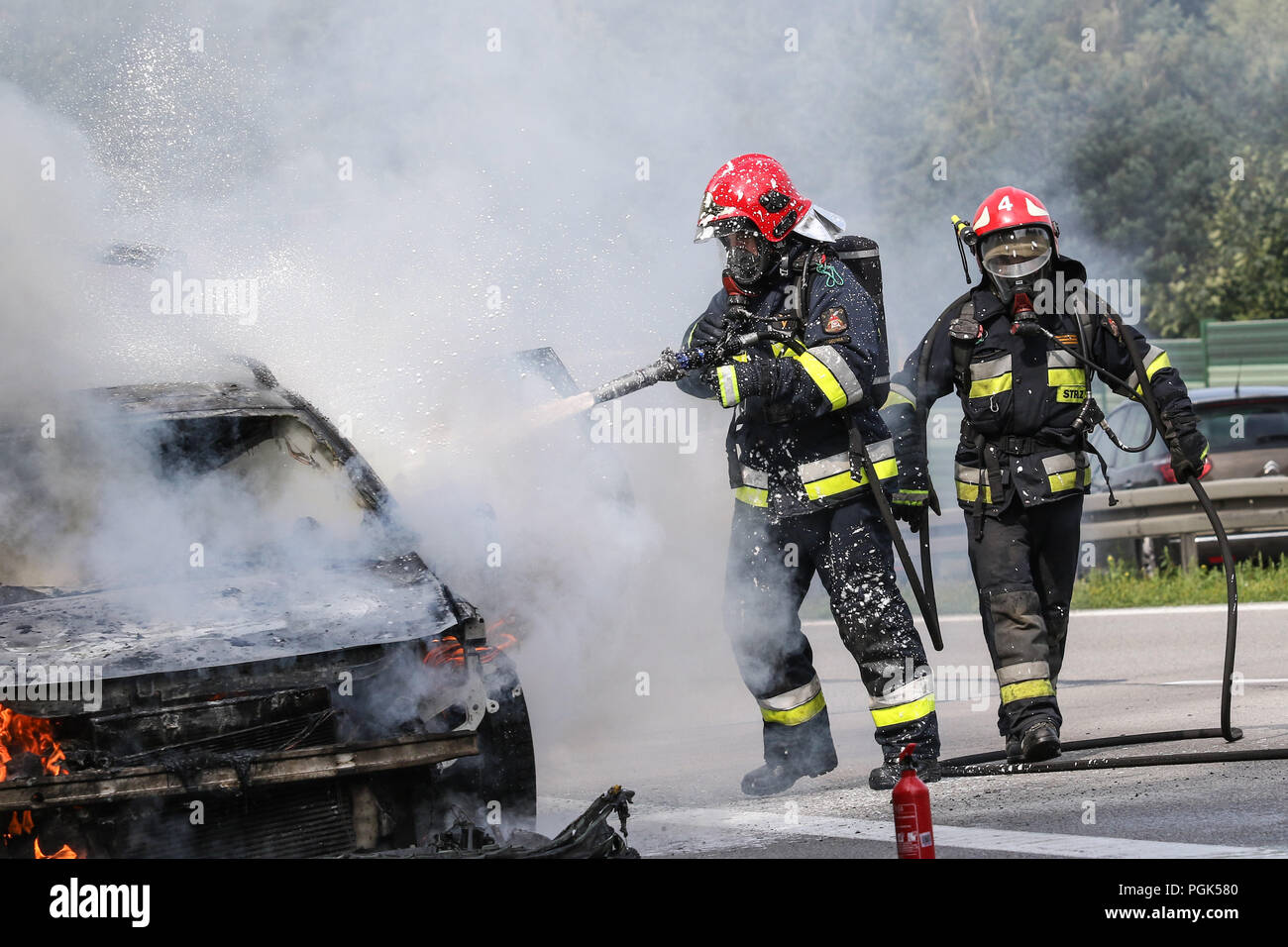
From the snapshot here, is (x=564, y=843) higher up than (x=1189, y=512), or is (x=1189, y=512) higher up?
(x=1189, y=512)

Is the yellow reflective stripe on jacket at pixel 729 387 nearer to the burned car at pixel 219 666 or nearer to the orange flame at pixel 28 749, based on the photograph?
the burned car at pixel 219 666

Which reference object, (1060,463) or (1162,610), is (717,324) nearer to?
(1060,463)

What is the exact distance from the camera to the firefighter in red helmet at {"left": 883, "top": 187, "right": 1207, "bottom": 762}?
18.6ft

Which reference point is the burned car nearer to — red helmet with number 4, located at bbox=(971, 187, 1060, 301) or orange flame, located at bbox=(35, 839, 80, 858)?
orange flame, located at bbox=(35, 839, 80, 858)

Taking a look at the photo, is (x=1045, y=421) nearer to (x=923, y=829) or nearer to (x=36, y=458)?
(x=923, y=829)

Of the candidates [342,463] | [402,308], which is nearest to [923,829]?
[342,463]

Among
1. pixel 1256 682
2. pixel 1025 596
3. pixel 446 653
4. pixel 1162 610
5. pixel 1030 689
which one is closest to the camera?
pixel 446 653

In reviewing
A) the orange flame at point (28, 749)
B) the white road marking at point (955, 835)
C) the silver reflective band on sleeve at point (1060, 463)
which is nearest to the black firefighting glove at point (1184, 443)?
the silver reflective band on sleeve at point (1060, 463)

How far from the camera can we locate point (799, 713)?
5.76 m

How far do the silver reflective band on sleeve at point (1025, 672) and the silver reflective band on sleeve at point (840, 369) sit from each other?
42.4 inches

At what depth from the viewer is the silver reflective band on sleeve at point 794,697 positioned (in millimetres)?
5762

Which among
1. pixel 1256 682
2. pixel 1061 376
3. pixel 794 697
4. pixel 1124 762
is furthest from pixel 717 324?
pixel 1256 682

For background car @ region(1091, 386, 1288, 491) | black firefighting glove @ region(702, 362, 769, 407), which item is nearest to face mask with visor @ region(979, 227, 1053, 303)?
black firefighting glove @ region(702, 362, 769, 407)

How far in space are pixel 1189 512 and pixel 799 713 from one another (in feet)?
23.4
